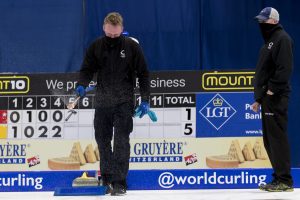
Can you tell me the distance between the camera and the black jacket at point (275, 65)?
185 inches

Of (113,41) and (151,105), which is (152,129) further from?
(113,41)

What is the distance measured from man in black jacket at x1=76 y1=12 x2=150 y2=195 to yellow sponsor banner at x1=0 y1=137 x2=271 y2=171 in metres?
0.97

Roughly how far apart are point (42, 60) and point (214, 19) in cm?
234

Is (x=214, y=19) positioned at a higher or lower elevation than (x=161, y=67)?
higher

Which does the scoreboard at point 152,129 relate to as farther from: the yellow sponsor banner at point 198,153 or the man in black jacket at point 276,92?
the man in black jacket at point 276,92

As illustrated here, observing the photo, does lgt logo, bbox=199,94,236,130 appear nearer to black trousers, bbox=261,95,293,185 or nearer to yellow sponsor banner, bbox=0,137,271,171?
yellow sponsor banner, bbox=0,137,271,171

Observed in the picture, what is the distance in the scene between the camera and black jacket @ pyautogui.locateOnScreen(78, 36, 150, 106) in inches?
188

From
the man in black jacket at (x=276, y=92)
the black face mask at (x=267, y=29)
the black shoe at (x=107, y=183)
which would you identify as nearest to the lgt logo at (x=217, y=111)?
the man in black jacket at (x=276, y=92)

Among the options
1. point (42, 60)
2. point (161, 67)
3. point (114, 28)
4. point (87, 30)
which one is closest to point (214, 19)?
A: point (161, 67)

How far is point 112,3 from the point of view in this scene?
27.0 feet

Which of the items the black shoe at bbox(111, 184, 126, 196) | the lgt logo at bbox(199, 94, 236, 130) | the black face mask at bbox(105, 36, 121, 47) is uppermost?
the black face mask at bbox(105, 36, 121, 47)

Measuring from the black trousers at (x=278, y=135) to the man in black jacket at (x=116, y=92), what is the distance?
965 mm

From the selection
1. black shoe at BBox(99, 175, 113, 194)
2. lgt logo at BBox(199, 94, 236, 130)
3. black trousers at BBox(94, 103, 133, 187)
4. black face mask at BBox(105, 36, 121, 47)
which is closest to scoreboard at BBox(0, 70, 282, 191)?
lgt logo at BBox(199, 94, 236, 130)

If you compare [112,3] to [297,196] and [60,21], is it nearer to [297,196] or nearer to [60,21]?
[60,21]
